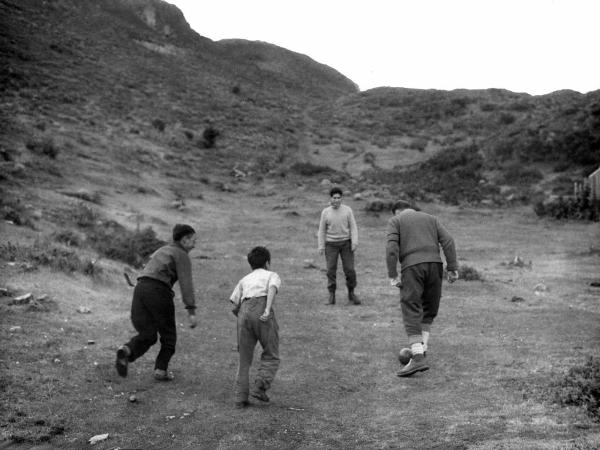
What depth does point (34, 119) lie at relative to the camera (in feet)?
93.1

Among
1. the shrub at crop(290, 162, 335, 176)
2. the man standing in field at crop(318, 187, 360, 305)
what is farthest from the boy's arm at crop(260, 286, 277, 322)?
the shrub at crop(290, 162, 335, 176)

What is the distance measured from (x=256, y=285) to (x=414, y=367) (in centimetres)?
197

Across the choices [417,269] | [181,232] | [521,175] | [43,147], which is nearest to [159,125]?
[43,147]

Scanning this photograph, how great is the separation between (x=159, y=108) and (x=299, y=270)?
29.9 m

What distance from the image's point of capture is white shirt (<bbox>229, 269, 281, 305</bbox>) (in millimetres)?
5867

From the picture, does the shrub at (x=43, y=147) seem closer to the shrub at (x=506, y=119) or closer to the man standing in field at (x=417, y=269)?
the man standing in field at (x=417, y=269)

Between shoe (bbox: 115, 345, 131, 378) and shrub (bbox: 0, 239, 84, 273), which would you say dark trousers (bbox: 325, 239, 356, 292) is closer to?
shrub (bbox: 0, 239, 84, 273)

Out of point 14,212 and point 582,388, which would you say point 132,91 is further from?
point 582,388

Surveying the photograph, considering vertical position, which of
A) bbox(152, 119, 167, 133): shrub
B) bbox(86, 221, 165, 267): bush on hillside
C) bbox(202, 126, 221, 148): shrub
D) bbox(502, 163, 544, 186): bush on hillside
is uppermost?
bbox(152, 119, 167, 133): shrub

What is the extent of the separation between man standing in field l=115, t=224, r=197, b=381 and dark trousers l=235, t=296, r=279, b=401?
31.0 inches

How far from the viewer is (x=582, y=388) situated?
5297mm

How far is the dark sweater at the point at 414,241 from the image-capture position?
677cm

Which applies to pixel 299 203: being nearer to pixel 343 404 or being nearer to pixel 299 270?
pixel 299 270

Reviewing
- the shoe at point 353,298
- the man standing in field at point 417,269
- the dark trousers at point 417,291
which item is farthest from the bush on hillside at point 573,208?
the dark trousers at point 417,291
